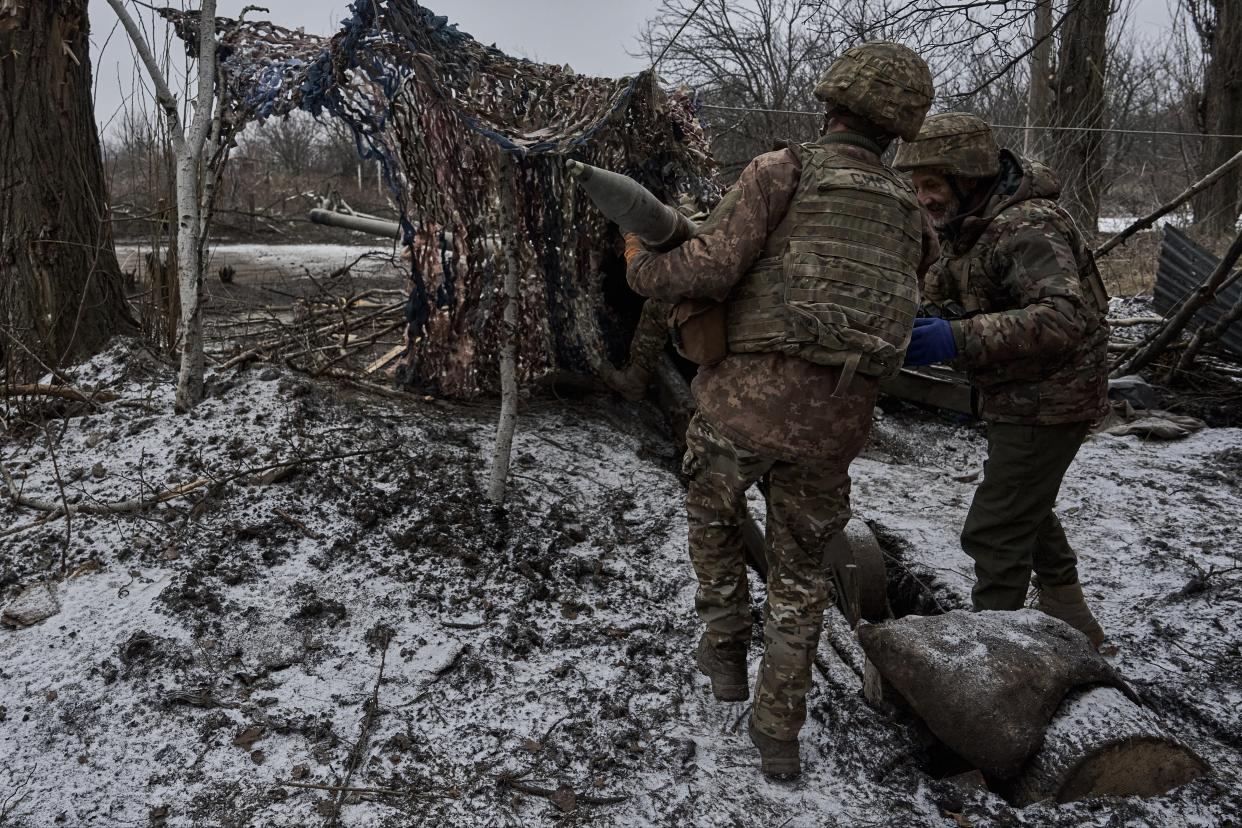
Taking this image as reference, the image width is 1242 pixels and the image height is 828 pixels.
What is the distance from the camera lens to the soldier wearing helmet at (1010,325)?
259 centimetres

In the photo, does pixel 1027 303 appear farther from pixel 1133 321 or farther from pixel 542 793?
pixel 1133 321

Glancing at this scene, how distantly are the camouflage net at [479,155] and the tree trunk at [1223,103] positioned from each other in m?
8.73

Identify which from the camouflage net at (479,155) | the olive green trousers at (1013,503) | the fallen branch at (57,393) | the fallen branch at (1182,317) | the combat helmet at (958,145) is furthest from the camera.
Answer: the fallen branch at (1182,317)

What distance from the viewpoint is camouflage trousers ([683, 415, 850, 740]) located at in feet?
7.70

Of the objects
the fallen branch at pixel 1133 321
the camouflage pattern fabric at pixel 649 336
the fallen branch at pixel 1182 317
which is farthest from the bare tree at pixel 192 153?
the fallen branch at pixel 1133 321

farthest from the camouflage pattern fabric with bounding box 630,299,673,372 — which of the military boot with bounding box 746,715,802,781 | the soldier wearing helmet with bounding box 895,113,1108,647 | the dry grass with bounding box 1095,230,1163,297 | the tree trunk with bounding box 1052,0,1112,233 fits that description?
the tree trunk with bounding box 1052,0,1112,233

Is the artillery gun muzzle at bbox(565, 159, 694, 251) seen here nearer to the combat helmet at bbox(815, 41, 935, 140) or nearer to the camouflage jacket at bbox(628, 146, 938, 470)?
the camouflage jacket at bbox(628, 146, 938, 470)

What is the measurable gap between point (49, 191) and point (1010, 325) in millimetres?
4567

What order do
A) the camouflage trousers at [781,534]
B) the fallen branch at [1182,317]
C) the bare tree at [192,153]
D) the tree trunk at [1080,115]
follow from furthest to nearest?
the tree trunk at [1080,115], the fallen branch at [1182,317], the bare tree at [192,153], the camouflage trousers at [781,534]

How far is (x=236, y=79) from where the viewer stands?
3.81 metres

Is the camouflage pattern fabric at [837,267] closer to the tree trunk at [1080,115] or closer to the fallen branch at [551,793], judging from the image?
the fallen branch at [551,793]

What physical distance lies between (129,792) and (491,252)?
2.55 meters

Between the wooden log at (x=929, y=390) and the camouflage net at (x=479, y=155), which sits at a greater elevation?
the camouflage net at (x=479, y=155)

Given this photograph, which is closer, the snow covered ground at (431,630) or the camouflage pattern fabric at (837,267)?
the camouflage pattern fabric at (837,267)
